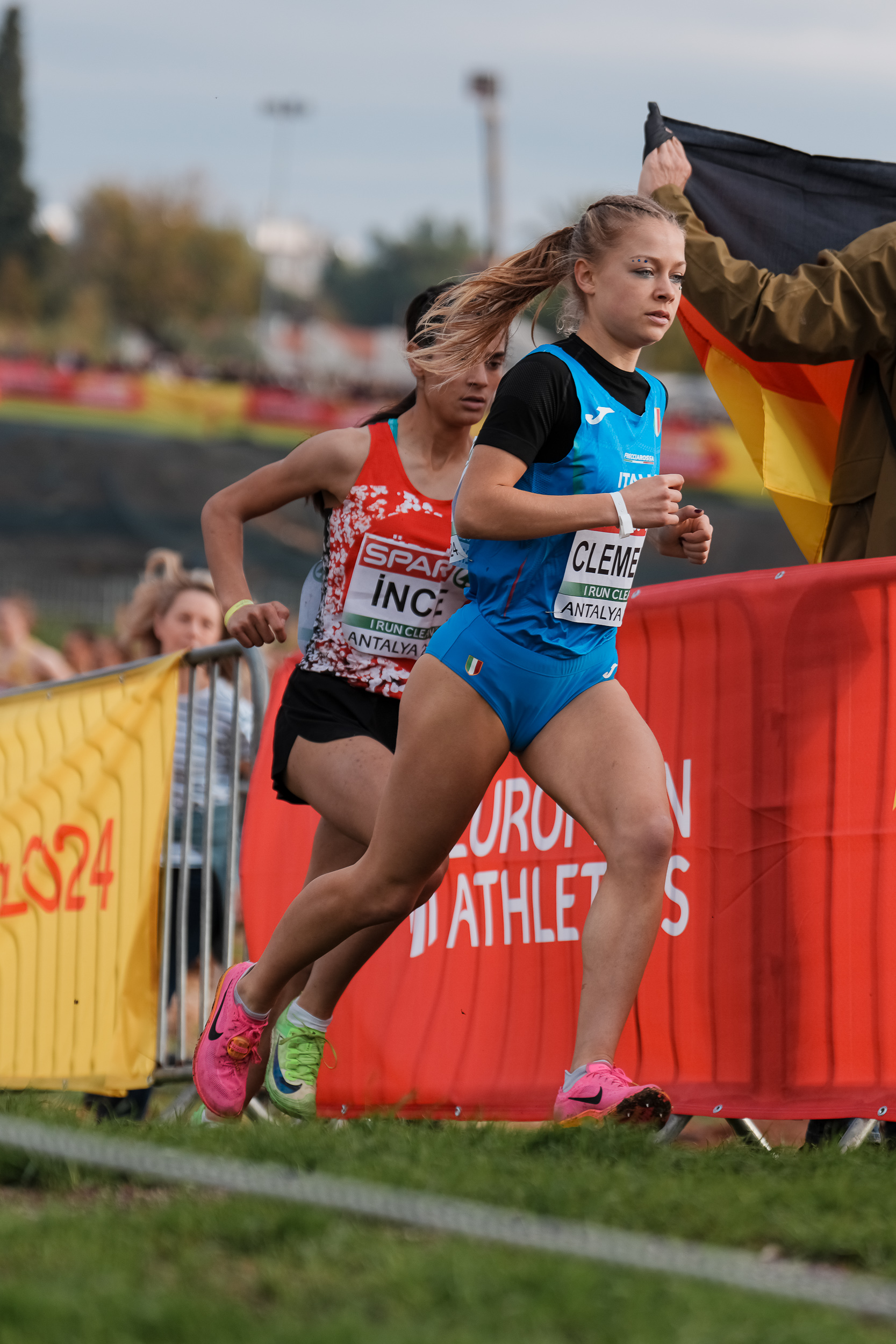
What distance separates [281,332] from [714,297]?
10135cm

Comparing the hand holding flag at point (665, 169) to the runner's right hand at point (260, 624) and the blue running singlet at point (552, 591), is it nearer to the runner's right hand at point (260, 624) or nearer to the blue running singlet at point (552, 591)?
the blue running singlet at point (552, 591)

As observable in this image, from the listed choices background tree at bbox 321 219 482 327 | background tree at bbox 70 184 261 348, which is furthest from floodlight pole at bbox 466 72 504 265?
background tree at bbox 321 219 482 327

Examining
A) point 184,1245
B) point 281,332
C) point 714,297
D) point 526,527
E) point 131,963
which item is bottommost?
point 131,963

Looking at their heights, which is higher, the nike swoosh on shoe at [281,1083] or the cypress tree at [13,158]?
the cypress tree at [13,158]

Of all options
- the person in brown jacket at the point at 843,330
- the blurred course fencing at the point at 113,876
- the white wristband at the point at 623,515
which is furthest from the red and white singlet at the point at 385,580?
the blurred course fencing at the point at 113,876

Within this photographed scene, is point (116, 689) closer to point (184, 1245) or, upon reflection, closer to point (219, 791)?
point (219, 791)

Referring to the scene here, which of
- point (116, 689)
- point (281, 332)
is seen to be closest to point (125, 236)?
point (281, 332)

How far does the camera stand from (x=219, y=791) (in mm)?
6250

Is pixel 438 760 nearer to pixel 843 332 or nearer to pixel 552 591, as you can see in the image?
pixel 552 591

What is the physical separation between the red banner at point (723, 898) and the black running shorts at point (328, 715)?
0.70 meters

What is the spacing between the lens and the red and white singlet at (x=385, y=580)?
450 centimetres

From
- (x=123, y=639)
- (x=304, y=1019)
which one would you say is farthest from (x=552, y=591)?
(x=123, y=639)

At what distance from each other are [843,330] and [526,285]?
90 centimetres

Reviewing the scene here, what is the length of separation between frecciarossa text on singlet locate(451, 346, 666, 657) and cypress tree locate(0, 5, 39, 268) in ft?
263
